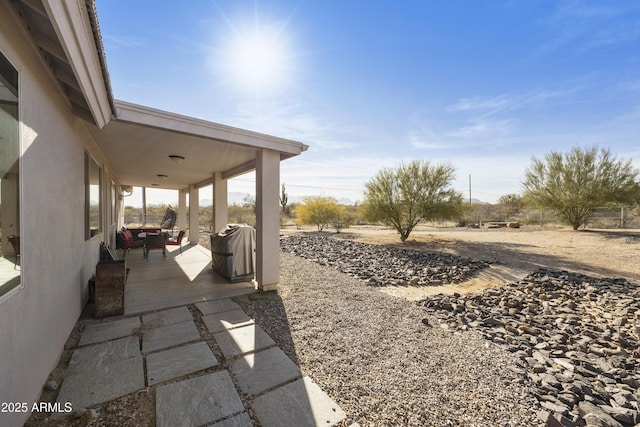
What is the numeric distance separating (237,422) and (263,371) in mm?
552

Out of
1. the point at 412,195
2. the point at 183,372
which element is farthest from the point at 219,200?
the point at 412,195

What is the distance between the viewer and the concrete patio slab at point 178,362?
2.10 meters

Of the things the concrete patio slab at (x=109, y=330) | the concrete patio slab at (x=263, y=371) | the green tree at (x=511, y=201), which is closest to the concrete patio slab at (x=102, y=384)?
the concrete patio slab at (x=109, y=330)

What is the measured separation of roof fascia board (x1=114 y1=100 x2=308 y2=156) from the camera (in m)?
2.99

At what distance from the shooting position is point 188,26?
14.1 ft

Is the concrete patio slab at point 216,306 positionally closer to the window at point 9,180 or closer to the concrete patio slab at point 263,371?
the concrete patio slab at point 263,371

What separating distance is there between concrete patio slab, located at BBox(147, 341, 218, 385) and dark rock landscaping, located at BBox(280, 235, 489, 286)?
11.4ft

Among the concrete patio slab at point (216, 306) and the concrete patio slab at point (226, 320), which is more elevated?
the concrete patio slab at point (216, 306)

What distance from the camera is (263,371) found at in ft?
7.13

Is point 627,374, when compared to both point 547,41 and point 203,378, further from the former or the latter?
point 547,41

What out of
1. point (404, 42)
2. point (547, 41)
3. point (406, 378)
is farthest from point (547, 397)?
point (547, 41)

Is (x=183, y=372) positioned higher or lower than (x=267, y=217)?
lower

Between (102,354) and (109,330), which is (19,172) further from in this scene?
(109,330)

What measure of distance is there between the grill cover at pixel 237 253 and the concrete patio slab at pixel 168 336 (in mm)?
1834
